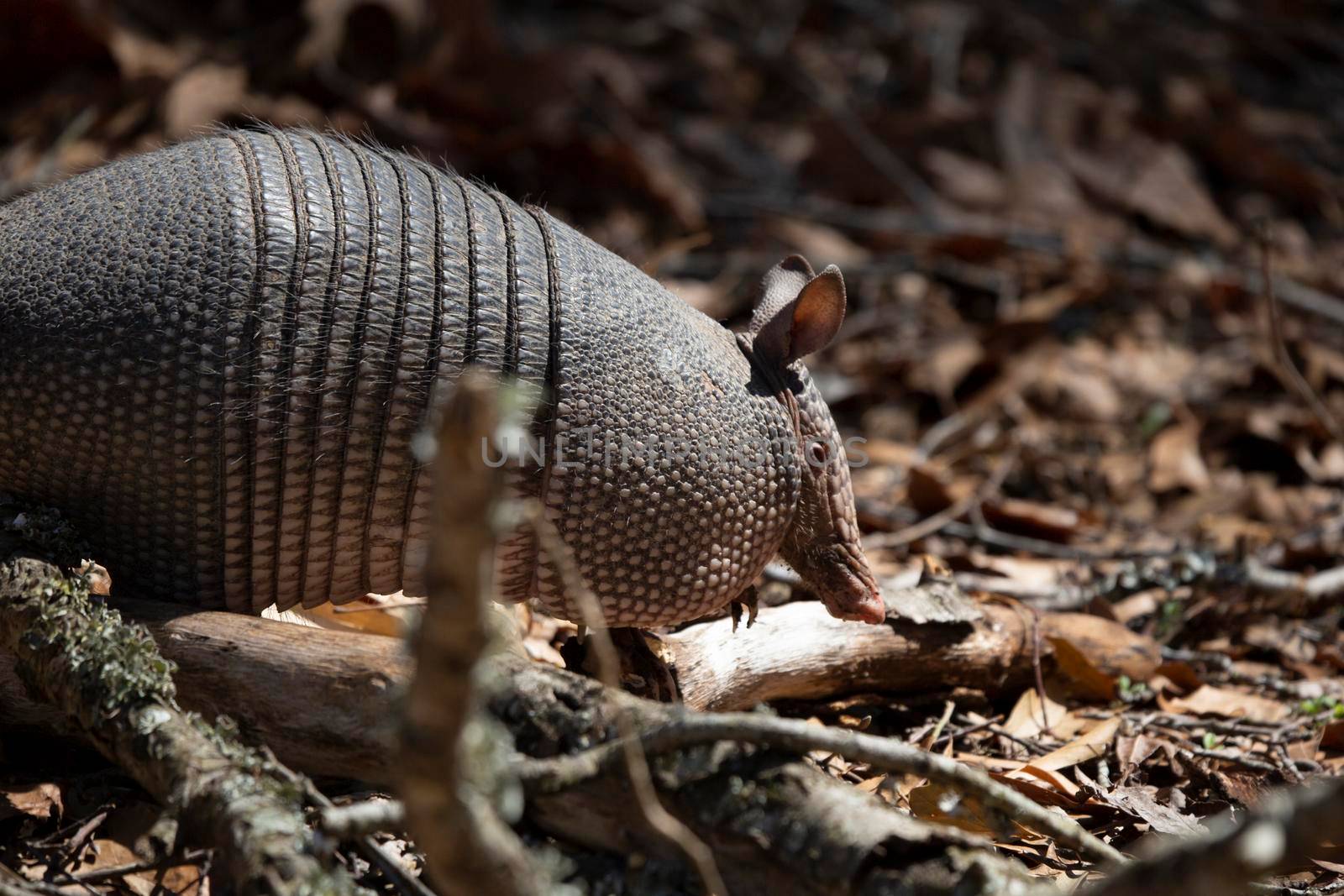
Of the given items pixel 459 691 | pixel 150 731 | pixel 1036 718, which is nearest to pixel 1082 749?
pixel 1036 718

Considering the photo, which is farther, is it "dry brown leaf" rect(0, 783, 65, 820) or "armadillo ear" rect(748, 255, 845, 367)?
"armadillo ear" rect(748, 255, 845, 367)

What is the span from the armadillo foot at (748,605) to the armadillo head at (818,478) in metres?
0.18

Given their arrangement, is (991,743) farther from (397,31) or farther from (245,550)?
(397,31)

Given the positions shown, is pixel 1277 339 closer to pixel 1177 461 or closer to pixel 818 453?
pixel 1177 461

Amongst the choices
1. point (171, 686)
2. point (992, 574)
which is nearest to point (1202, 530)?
point (992, 574)

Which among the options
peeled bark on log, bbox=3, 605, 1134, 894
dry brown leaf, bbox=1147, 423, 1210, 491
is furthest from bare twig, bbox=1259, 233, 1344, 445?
peeled bark on log, bbox=3, 605, 1134, 894

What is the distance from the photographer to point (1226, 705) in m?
4.34

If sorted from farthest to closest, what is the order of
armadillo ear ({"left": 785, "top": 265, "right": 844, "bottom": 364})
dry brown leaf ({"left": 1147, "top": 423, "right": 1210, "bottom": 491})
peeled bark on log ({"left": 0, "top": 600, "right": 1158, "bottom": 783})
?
dry brown leaf ({"left": 1147, "top": 423, "right": 1210, "bottom": 491}) < armadillo ear ({"left": 785, "top": 265, "right": 844, "bottom": 364}) < peeled bark on log ({"left": 0, "top": 600, "right": 1158, "bottom": 783})

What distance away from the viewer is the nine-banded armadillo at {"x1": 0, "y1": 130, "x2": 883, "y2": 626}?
312cm

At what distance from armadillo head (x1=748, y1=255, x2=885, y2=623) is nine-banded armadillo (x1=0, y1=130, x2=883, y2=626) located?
0.22 metres

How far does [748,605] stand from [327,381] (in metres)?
Result: 1.53

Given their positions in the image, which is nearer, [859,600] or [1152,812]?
[1152,812]

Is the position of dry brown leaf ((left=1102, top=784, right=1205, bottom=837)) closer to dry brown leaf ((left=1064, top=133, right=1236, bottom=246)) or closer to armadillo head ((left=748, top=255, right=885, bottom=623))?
armadillo head ((left=748, top=255, right=885, bottom=623))

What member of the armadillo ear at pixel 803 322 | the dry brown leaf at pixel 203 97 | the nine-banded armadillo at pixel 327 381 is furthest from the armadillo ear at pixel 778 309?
the dry brown leaf at pixel 203 97
